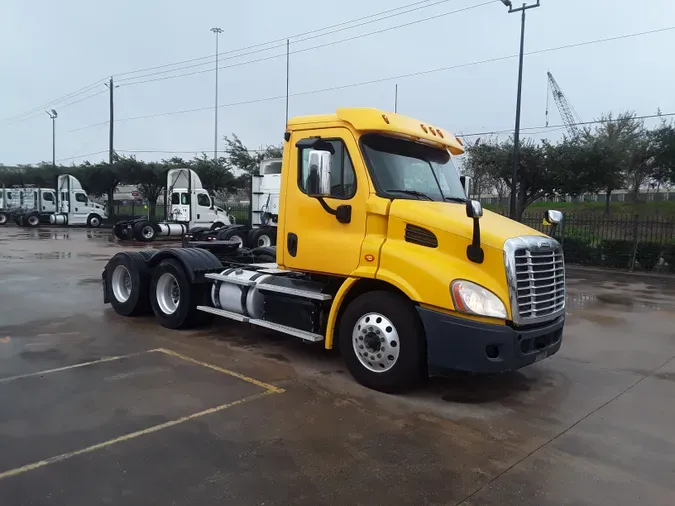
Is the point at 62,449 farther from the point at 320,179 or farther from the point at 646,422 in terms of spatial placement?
the point at 646,422

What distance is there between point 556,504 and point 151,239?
25707 mm

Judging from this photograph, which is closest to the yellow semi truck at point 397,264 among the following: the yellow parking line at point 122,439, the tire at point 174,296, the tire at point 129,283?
the tire at point 174,296

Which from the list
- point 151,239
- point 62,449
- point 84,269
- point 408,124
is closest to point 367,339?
point 408,124

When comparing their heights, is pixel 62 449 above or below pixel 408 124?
below

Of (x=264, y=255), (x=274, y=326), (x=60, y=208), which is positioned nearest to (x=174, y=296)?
(x=264, y=255)

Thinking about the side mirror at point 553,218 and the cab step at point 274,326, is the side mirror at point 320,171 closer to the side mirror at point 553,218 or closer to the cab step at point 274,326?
the cab step at point 274,326

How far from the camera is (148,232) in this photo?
2686 centimetres

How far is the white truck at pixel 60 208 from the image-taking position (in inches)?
1476

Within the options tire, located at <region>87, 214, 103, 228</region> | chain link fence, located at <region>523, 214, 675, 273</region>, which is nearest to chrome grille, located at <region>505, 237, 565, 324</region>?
chain link fence, located at <region>523, 214, 675, 273</region>

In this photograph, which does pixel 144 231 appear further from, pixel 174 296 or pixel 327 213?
pixel 327 213

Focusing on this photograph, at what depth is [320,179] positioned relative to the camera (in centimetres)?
572

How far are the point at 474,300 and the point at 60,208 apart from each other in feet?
127

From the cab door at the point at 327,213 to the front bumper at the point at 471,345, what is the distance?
113cm

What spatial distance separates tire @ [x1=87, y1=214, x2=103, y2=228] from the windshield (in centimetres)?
3681
